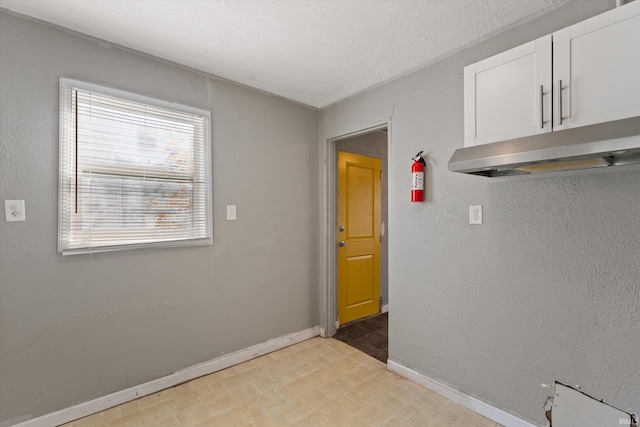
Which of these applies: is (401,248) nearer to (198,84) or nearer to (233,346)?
(233,346)

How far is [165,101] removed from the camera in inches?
88.6

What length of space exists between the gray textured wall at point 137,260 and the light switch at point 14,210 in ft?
0.12

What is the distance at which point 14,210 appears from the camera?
1.73 metres

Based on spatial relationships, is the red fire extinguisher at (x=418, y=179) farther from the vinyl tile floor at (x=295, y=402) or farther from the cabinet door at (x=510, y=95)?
the vinyl tile floor at (x=295, y=402)

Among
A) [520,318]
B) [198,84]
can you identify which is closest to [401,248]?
[520,318]

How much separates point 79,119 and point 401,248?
250 centimetres

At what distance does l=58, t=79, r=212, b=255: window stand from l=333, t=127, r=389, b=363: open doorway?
1.49 metres

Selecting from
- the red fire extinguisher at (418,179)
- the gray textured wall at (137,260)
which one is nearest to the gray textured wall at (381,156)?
the gray textured wall at (137,260)

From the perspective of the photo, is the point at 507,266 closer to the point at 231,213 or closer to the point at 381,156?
A: the point at 231,213

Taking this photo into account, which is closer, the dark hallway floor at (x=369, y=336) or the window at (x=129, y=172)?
the window at (x=129, y=172)

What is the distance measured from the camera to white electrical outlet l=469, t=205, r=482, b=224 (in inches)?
78.6

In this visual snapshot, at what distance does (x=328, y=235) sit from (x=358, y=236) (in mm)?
531

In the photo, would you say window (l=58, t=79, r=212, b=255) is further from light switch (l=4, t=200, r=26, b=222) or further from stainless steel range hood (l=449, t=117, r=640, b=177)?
stainless steel range hood (l=449, t=117, r=640, b=177)

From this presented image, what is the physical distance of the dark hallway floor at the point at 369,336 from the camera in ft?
9.44
